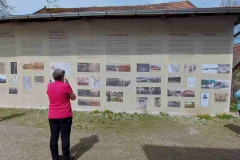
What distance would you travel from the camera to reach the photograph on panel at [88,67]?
7141 millimetres

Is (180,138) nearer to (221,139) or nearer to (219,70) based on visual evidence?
(221,139)

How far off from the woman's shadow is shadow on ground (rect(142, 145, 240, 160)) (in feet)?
3.74

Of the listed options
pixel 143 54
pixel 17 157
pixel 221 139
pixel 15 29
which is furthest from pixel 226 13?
pixel 15 29

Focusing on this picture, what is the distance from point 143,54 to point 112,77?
4.27 feet

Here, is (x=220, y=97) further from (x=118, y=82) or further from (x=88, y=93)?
(x=88, y=93)

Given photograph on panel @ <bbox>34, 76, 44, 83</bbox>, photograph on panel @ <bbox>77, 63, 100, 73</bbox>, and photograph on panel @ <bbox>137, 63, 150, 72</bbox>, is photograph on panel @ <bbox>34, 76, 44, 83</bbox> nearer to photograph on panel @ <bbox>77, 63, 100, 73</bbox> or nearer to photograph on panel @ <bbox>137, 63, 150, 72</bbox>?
photograph on panel @ <bbox>77, 63, 100, 73</bbox>

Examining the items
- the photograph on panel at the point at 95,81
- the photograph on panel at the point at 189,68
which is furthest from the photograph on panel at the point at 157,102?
the photograph on panel at the point at 95,81

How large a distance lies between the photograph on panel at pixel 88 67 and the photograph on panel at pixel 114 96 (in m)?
0.88

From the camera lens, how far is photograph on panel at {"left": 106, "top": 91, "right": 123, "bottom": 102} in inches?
281

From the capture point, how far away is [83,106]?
7.37 meters

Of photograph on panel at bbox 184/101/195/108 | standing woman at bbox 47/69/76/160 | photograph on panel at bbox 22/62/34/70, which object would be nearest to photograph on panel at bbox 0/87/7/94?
photograph on panel at bbox 22/62/34/70

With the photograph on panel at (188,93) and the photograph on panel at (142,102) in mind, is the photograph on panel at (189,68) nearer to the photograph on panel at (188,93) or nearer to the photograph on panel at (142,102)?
the photograph on panel at (188,93)

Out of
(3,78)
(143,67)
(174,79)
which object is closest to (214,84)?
(174,79)

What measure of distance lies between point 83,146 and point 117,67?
3.31 m
